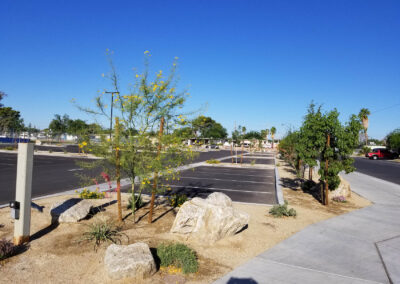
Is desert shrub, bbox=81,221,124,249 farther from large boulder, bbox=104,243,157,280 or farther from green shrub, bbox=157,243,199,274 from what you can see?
green shrub, bbox=157,243,199,274

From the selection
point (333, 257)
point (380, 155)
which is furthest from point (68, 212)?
point (380, 155)

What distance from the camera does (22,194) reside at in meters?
5.34

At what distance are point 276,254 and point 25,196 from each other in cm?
543

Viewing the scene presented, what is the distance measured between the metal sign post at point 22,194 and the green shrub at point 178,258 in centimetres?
300

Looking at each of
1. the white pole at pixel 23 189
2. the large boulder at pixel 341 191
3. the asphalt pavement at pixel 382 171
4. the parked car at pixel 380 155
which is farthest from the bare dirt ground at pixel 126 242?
the parked car at pixel 380 155

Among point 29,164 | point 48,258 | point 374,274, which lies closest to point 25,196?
point 29,164

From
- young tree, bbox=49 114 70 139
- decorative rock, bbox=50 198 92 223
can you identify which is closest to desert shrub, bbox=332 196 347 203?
decorative rock, bbox=50 198 92 223

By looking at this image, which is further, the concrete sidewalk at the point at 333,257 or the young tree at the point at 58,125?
the young tree at the point at 58,125

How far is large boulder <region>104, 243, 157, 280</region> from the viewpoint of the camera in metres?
4.22

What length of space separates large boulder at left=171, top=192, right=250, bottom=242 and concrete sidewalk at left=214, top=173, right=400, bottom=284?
1.03m

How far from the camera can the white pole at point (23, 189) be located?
5293mm

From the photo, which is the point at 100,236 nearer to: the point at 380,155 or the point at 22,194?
the point at 22,194

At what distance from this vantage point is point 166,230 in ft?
22.0

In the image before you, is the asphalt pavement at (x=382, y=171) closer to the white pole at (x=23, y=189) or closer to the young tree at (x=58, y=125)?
the white pole at (x=23, y=189)
